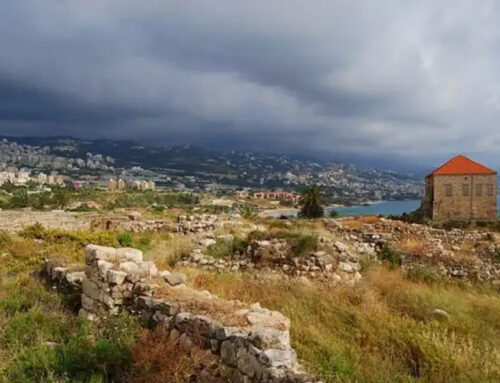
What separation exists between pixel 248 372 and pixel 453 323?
470cm

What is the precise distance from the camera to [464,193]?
40.4 metres

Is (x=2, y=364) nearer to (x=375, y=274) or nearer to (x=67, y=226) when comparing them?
(x=375, y=274)

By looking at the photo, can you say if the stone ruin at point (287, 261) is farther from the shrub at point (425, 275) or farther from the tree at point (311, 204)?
the tree at point (311, 204)

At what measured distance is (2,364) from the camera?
5312 millimetres

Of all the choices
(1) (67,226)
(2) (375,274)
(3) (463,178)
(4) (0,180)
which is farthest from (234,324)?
(4) (0,180)

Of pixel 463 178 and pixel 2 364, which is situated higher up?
pixel 463 178

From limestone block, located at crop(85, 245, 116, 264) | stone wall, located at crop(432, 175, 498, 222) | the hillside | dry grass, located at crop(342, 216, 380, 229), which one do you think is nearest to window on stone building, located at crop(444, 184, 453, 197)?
stone wall, located at crop(432, 175, 498, 222)

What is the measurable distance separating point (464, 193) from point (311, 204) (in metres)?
17.3

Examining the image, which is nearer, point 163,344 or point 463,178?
point 163,344

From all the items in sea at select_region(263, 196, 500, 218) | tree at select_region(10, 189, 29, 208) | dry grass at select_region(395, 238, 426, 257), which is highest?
dry grass at select_region(395, 238, 426, 257)

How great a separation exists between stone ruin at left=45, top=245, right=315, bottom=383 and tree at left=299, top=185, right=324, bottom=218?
4381cm

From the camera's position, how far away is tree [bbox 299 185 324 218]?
5169cm

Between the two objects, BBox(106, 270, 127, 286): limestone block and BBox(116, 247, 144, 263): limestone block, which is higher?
BBox(116, 247, 144, 263): limestone block

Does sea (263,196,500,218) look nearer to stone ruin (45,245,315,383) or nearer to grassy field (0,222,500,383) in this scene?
grassy field (0,222,500,383)
